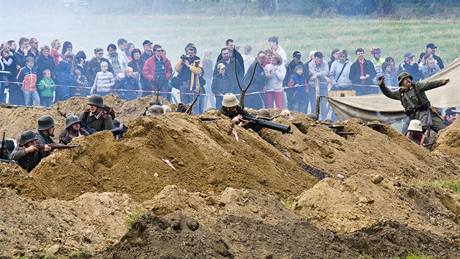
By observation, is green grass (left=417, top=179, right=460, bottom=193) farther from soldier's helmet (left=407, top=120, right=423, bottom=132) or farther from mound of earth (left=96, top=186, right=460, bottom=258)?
soldier's helmet (left=407, top=120, right=423, bottom=132)

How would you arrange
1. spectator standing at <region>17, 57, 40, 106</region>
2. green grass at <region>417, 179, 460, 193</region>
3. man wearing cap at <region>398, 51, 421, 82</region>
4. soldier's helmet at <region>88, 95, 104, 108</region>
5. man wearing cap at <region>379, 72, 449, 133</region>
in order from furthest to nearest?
man wearing cap at <region>398, 51, 421, 82</region> → spectator standing at <region>17, 57, 40, 106</region> → man wearing cap at <region>379, 72, 449, 133</region> → soldier's helmet at <region>88, 95, 104, 108</region> → green grass at <region>417, 179, 460, 193</region>

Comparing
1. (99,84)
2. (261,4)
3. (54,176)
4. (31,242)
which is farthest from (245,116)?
(261,4)

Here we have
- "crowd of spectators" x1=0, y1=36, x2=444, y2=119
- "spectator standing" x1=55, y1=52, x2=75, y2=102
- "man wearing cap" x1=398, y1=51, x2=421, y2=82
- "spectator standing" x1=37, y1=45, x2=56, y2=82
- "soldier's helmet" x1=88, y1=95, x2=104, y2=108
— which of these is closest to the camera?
"soldier's helmet" x1=88, y1=95, x2=104, y2=108

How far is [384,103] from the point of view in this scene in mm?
32656

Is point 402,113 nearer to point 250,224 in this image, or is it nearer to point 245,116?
point 245,116

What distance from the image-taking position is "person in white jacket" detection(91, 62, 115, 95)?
34.6 metres

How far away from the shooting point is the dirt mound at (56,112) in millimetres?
26125

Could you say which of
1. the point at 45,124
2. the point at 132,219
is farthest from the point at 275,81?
the point at 132,219

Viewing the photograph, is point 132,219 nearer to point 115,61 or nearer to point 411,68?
point 115,61

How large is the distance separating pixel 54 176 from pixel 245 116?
7163 millimetres

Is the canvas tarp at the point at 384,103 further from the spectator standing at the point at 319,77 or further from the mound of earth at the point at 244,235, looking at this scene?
the mound of earth at the point at 244,235

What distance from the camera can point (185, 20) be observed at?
52969 millimetres

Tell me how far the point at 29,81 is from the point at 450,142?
1208cm

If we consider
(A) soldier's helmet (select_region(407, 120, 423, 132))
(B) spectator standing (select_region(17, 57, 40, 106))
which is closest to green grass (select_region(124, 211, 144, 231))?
(A) soldier's helmet (select_region(407, 120, 423, 132))
